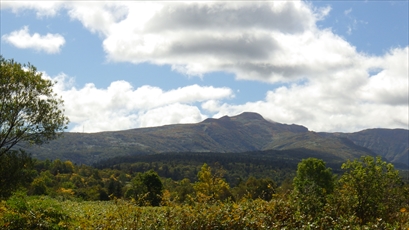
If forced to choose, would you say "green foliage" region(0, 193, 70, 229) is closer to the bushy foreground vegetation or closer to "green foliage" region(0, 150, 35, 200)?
the bushy foreground vegetation

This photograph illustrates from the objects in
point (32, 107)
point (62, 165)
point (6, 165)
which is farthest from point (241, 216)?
point (62, 165)

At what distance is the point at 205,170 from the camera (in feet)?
252

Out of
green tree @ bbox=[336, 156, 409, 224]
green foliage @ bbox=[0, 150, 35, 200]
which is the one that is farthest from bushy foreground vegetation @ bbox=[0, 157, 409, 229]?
green foliage @ bbox=[0, 150, 35, 200]

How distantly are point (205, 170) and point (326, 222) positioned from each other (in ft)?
204

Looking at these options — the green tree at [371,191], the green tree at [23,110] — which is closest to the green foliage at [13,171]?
the green tree at [23,110]

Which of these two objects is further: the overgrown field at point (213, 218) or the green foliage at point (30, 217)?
the green foliage at point (30, 217)

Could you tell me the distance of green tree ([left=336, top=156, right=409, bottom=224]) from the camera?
19359 millimetres

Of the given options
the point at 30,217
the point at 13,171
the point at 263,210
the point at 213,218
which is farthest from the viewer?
the point at 13,171

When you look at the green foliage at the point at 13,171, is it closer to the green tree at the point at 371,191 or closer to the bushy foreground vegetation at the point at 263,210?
the bushy foreground vegetation at the point at 263,210

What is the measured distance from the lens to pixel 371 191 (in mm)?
20188

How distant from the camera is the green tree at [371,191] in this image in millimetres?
19359

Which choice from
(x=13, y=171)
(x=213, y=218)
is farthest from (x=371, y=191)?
(x=13, y=171)

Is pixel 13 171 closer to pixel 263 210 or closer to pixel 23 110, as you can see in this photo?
pixel 23 110

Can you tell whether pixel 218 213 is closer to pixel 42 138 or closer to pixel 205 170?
pixel 42 138
